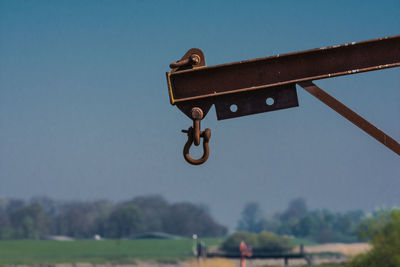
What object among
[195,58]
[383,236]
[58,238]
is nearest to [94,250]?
[58,238]

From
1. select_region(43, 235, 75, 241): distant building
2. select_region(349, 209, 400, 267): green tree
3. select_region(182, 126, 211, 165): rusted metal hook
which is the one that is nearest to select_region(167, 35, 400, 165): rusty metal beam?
select_region(182, 126, 211, 165): rusted metal hook

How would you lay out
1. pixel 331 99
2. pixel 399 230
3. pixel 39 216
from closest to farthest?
pixel 331 99 < pixel 399 230 < pixel 39 216

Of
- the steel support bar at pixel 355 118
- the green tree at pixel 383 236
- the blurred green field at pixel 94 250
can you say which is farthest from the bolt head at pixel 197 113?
the blurred green field at pixel 94 250

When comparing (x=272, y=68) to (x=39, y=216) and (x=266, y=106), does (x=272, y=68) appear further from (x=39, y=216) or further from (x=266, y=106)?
(x=39, y=216)

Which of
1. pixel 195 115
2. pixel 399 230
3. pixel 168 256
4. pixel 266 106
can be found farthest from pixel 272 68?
pixel 168 256

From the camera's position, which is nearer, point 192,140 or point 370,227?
point 192,140

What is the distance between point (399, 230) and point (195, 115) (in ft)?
194

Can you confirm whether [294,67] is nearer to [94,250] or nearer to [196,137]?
[196,137]

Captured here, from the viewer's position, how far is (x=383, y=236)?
63.9 metres

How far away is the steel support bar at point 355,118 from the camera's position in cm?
509

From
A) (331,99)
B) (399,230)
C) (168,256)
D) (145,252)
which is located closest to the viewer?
(331,99)

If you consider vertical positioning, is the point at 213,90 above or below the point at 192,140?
above

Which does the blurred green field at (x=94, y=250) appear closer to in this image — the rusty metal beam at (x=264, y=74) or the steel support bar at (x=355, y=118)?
the rusty metal beam at (x=264, y=74)

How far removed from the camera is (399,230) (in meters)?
61.9
